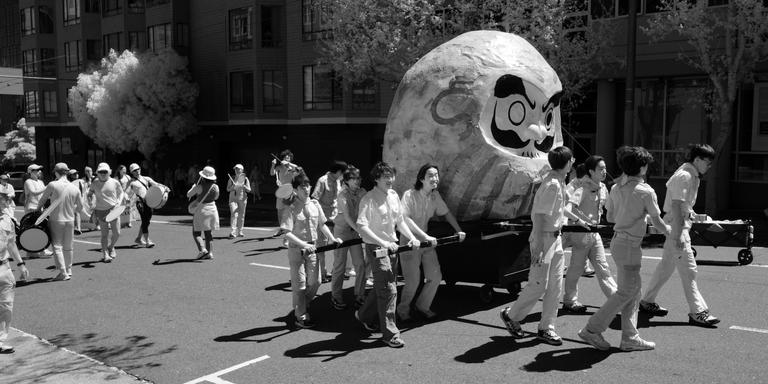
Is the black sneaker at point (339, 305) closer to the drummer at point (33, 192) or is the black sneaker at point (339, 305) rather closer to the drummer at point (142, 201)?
the drummer at point (142, 201)

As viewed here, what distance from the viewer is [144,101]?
30.4 m

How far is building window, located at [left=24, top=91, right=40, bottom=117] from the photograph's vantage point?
4303 centimetres

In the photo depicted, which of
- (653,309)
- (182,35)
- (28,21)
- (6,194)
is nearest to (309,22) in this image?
(182,35)

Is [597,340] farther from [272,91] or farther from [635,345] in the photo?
[272,91]

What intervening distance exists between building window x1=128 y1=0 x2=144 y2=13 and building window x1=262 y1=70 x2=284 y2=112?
33.8 feet

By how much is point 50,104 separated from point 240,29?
18.5 meters

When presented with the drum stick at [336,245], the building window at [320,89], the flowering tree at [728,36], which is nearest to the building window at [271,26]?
the building window at [320,89]

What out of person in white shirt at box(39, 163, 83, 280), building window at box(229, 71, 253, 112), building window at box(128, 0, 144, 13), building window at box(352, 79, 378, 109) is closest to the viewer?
person in white shirt at box(39, 163, 83, 280)

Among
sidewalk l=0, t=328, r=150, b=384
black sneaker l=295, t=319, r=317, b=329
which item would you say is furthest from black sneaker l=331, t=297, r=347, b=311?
sidewalk l=0, t=328, r=150, b=384

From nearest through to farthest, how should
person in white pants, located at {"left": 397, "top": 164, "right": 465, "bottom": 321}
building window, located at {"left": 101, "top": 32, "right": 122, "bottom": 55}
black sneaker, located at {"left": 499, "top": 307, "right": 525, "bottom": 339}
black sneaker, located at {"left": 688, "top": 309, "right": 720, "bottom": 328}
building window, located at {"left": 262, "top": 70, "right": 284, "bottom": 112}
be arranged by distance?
1. black sneaker, located at {"left": 499, "top": 307, "right": 525, "bottom": 339}
2. black sneaker, located at {"left": 688, "top": 309, "right": 720, "bottom": 328}
3. person in white pants, located at {"left": 397, "top": 164, "right": 465, "bottom": 321}
4. building window, located at {"left": 262, "top": 70, "right": 284, "bottom": 112}
5. building window, located at {"left": 101, "top": 32, "right": 122, "bottom": 55}

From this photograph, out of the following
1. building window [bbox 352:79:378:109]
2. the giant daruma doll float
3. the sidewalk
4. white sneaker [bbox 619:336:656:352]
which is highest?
building window [bbox 352:79:378:109]

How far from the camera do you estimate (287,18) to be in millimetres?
28938

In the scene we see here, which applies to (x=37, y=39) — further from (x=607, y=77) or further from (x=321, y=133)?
(x=607, y=77)

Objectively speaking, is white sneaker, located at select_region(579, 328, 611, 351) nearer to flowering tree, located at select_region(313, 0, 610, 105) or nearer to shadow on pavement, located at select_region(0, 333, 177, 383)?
shadow on pavement, located at select_region(0, 333, 177, 383)
